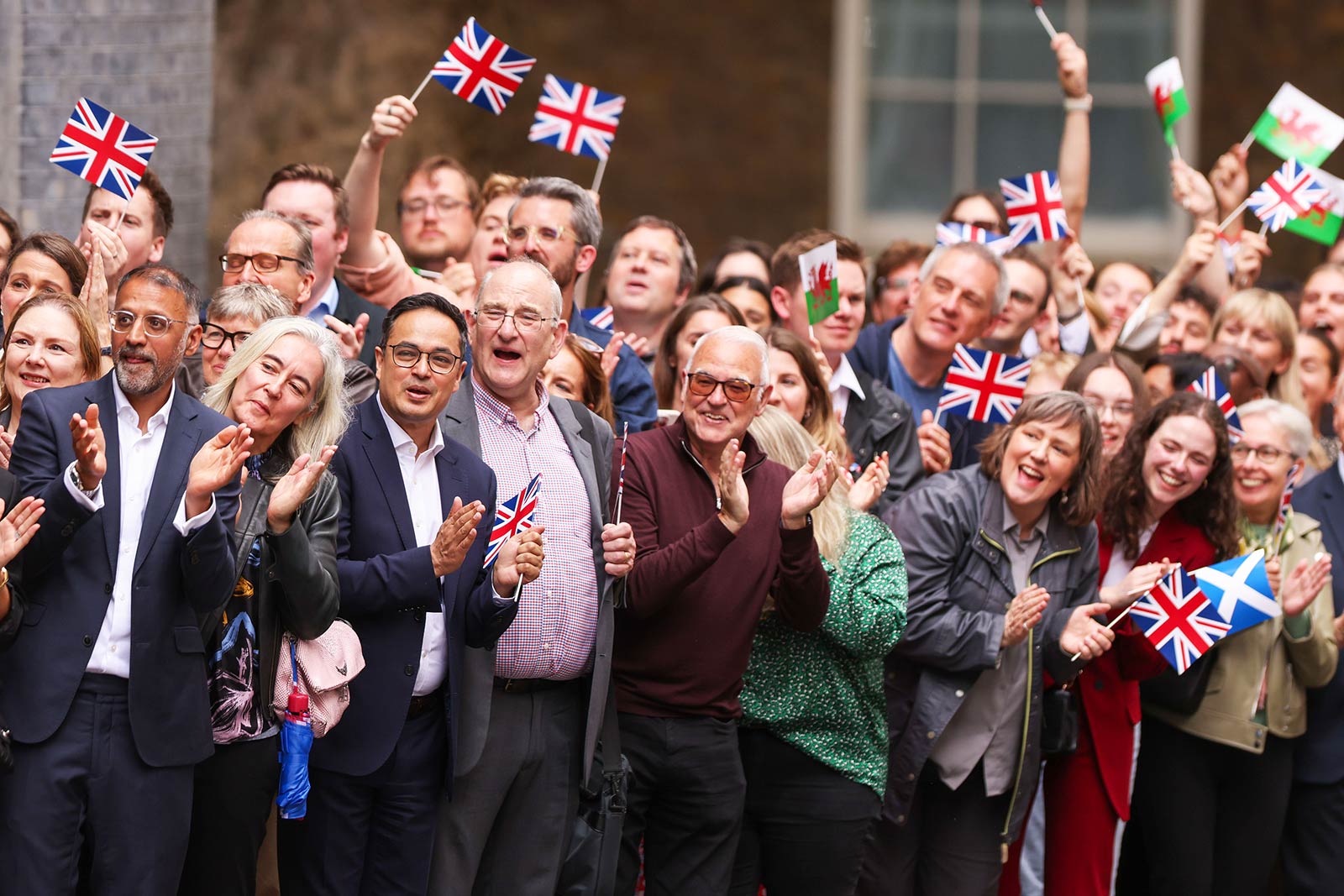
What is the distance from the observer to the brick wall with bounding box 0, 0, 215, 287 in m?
6.73

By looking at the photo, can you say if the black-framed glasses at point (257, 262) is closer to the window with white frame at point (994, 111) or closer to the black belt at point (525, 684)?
the black belt at point (525, 684)

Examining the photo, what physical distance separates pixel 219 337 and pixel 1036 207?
3.43 m

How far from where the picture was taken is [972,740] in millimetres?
5512

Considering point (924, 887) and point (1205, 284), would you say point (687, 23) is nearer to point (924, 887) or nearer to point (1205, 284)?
point (1205, 284)

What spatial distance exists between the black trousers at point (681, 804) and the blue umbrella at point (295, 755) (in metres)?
0.88

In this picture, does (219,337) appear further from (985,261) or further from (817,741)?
(985,261)

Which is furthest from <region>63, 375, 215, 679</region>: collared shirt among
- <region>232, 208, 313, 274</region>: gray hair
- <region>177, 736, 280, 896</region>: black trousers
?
<region>232, 208, 313, 274</region>: gray hair

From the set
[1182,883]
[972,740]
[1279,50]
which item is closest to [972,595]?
[972,740]

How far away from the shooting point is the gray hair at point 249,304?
4801 mm

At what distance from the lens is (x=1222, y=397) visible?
621 cm

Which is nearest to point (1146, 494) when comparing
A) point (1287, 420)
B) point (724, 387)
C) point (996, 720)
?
point (1287, 420)

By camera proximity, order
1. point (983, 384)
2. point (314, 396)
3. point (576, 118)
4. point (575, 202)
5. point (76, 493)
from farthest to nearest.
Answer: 1. point (576, 118)
2. point (983, 384)
3. point (575, 202)
4. point (314, 396)
5. point (76, 493)

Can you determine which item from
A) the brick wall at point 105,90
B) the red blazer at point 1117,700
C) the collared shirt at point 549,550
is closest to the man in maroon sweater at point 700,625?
the collared shirt at point 549,550

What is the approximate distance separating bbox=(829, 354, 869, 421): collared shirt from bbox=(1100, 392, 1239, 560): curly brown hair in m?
0.82
